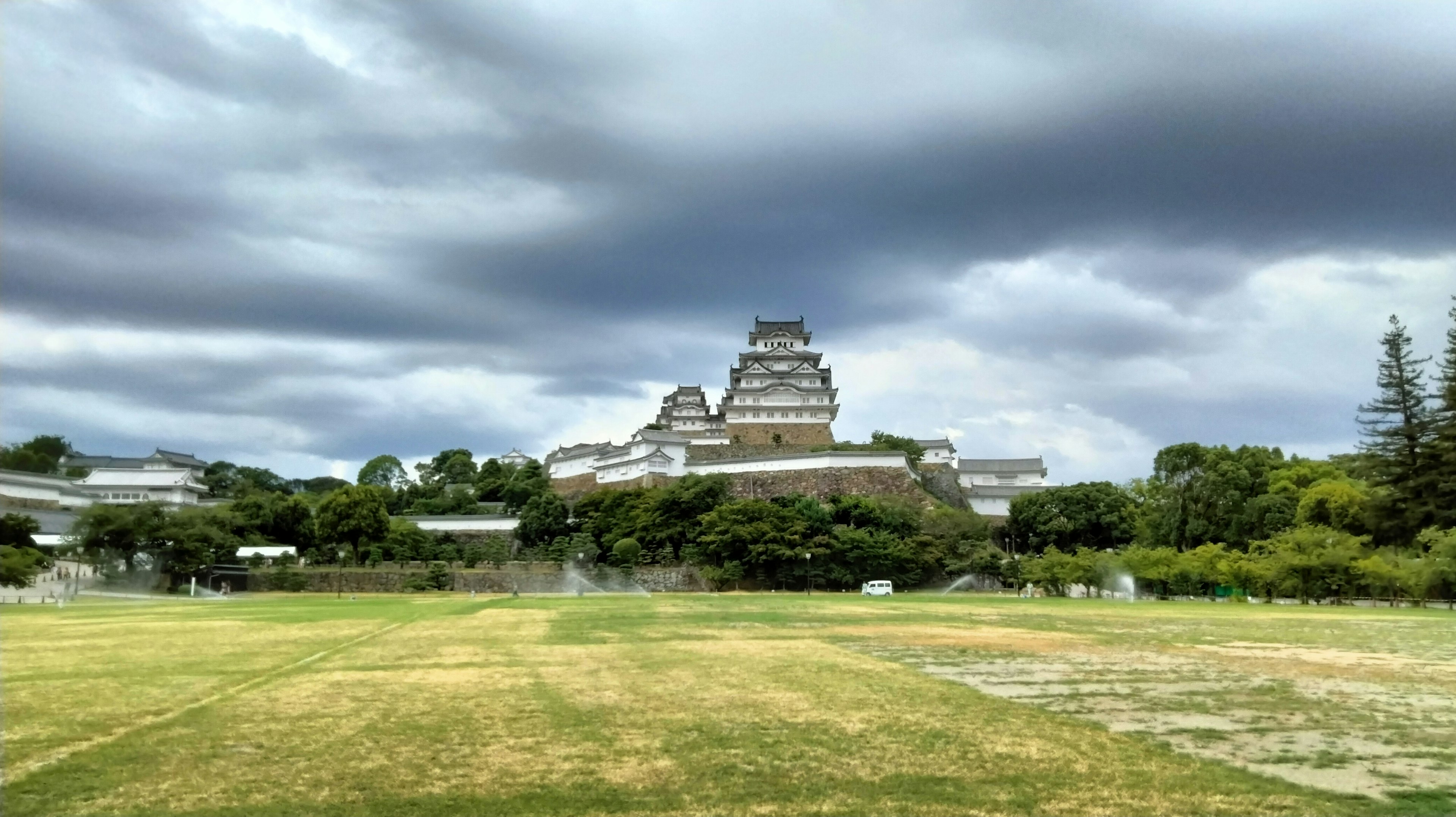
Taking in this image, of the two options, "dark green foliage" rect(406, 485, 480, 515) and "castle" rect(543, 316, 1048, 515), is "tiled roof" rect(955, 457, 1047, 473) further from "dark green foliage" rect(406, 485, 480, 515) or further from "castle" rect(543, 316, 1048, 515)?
"dark green foliage" rect(406, 485, 480, 515)

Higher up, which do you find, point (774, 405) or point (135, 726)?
point (774, 405)

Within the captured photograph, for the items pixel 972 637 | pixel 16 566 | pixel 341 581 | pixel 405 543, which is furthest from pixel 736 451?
pixel 972 637

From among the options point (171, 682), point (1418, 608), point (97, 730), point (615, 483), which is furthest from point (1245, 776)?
point (615, 483)

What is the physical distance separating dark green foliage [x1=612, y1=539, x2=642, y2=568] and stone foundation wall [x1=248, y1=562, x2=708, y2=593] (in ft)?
1.72

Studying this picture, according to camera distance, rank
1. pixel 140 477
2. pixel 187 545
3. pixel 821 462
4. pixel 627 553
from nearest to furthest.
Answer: pixel 187 545 < pixel 627 553 < pixel 821 462 < pixel 140 477

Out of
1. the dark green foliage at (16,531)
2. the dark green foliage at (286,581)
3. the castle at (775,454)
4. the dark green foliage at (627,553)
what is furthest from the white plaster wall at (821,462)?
the dark green foliage at (16,531)

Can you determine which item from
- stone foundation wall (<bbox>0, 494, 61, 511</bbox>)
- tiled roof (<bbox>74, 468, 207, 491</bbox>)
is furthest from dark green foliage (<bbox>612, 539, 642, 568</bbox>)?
tiled roof (<bbox>74, 468, 207, 491</bbox>)

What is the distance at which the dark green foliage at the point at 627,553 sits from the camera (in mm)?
58250

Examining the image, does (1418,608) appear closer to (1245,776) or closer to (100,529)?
(1245,776)

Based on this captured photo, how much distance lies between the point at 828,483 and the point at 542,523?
18.9 metres

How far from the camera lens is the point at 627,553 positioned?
58281mm

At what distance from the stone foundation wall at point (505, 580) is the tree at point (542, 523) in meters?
6.93

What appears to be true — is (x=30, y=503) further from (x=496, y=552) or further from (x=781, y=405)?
(x=781, y=405)

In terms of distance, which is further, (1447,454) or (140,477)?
(140,477)
